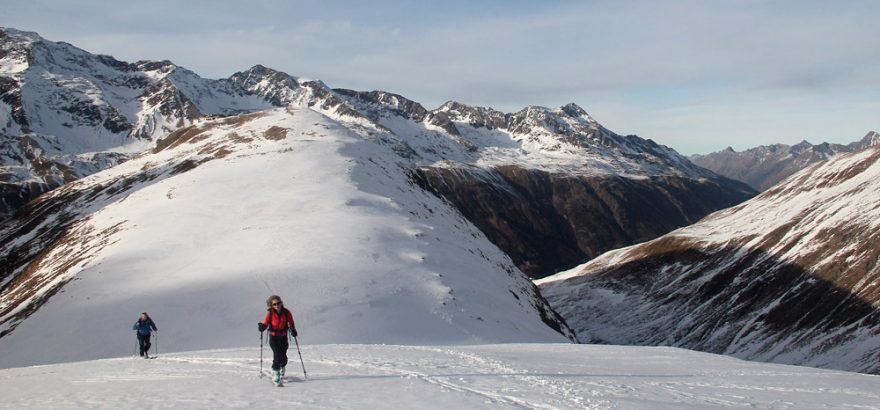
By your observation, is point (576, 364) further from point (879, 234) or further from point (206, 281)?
point (879, 234)

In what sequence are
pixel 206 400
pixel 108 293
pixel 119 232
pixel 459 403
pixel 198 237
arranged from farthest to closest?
pixel 119 232, pixel 198 237, pixel 108 293, pixel 459 403, pixel 206 400

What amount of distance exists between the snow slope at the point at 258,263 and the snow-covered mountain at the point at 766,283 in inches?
1832

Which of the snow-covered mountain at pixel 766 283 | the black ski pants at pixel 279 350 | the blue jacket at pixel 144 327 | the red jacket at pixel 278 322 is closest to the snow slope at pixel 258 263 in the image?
the blue jacket at pixel 144 327

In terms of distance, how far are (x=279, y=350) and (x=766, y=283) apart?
11903 cm

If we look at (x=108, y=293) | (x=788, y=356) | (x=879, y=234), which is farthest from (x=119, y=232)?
(x=879, y=234)

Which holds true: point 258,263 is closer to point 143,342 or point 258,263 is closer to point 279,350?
point 143,342

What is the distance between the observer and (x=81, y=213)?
8869 cm

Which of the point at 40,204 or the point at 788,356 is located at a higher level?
the point at 40,204

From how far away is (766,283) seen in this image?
Answer: 11788 centimetres

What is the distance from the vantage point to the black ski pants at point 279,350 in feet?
59.5

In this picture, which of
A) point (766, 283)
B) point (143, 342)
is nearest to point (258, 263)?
point (143, 342)

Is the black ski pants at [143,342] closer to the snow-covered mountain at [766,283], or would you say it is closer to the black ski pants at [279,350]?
the black ski pants at [279,350]

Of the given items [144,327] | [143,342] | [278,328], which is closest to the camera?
[278,328]

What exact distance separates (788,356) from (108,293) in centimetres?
8567
